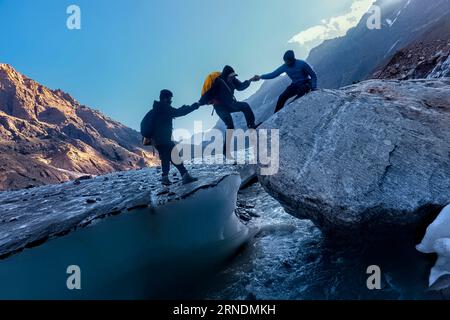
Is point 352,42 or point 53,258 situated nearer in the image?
point 53,258

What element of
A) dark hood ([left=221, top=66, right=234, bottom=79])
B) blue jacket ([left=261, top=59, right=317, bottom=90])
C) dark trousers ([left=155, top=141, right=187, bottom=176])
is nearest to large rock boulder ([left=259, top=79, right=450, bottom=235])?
blue jacket ([left=261, top=59, right=317, bottom=90])

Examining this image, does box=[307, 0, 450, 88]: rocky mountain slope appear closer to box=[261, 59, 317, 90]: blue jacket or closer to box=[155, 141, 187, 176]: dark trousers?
box=[261, 59, 317, 90]: blue jacket

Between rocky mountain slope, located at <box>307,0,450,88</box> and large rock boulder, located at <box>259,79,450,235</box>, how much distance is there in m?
129

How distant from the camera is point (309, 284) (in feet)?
19.0

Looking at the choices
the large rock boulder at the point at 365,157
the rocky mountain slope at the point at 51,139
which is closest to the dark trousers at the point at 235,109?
the large rock boulder at the point at 365,157

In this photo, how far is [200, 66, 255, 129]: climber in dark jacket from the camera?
30.6 ft

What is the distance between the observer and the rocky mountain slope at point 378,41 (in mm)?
131875

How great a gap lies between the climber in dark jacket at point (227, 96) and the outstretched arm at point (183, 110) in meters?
0.41

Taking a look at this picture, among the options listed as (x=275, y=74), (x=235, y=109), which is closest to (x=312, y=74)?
(x=275, y=74)

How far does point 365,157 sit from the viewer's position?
18.1ft
